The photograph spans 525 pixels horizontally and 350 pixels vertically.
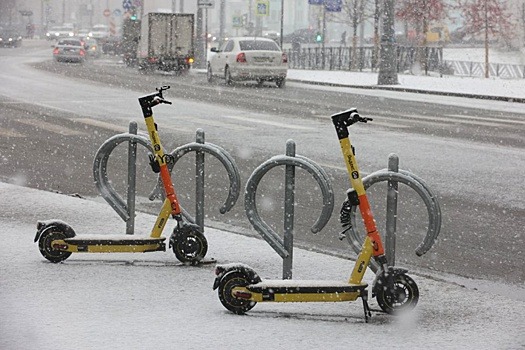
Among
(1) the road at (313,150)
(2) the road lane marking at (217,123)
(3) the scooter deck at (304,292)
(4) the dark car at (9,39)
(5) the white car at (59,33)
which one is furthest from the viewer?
(5) the white car at (59,33)

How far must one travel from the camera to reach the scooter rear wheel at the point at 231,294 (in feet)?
22.2

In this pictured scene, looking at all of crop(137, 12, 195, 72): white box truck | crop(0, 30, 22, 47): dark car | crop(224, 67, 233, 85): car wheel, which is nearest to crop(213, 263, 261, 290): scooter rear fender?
crop(224, 67, 233, 85): car wheel

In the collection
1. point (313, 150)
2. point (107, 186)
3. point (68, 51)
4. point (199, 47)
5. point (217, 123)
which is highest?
point (199, 47)

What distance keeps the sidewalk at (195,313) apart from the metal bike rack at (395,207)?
0.36 metres

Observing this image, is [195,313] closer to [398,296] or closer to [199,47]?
[398,296]

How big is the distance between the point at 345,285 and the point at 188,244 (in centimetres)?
169

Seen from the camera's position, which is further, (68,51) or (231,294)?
(68,51)

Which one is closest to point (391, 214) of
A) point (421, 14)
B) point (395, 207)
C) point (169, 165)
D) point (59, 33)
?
point (395, 207)

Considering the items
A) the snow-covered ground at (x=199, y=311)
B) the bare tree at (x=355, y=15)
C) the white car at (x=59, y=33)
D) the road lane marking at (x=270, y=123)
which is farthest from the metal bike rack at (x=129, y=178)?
the white car at (x=59, y=33)

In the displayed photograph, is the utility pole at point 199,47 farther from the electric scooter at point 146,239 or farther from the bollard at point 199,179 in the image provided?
the electric scooter at point 146,239

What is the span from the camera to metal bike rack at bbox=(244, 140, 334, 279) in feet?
24.4

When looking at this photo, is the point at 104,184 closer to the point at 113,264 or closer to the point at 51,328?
the point at 113,264

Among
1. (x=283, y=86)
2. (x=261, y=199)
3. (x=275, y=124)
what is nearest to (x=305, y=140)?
(x=275, y=124)

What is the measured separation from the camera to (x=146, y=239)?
8.16 metres
